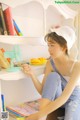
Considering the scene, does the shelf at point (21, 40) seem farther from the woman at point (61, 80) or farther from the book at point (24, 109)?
the book at point (24, 109)

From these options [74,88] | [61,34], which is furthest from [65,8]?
[74,88]

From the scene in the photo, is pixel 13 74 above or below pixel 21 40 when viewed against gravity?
below

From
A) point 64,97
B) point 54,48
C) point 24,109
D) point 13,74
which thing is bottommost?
point 24,109

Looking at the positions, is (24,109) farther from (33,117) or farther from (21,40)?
(21,40)

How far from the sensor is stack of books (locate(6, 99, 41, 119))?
1.12m

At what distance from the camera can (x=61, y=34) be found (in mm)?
Answer: 1079

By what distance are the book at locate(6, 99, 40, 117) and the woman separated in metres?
0.09

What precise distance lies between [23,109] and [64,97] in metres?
0.28

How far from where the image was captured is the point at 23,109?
3.88 feet

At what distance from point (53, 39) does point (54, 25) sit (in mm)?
385

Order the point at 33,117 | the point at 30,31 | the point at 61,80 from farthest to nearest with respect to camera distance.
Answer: the point at 30,31 < the point at 61,80 < the point at 33,117

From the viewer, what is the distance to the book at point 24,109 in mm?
1126

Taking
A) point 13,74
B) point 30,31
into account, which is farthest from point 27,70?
point 30,31

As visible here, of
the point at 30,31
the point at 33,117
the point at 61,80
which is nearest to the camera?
the point at 33,117
